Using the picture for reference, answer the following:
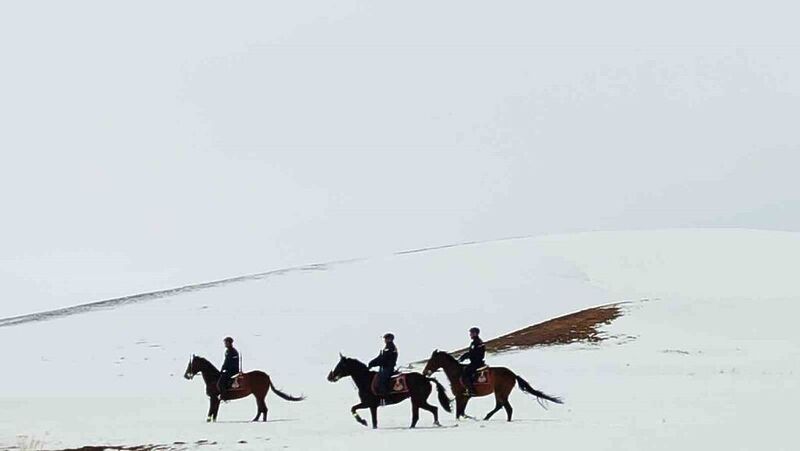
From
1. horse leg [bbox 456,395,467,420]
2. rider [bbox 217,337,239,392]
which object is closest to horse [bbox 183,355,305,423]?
rider [bbox 217,337,239,392]

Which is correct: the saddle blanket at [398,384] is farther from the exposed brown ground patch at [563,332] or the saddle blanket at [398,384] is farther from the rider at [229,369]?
the exposed brown ground patch at [563,332]

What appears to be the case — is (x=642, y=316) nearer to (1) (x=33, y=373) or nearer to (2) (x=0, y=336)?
(1) (x=33, y=373)

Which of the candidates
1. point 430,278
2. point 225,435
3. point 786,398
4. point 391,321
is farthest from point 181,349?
point 786,398

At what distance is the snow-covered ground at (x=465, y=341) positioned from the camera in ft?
71.8

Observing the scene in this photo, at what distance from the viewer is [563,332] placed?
45.7m

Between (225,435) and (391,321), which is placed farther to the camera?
(391,321)

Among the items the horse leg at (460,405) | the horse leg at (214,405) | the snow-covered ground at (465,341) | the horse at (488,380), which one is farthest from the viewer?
the horse leg at (214,405)

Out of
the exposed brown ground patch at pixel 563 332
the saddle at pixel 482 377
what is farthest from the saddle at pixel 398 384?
the exposed brown ground patch at pixel 563 332

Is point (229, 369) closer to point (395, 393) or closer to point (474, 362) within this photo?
point (395, 393)

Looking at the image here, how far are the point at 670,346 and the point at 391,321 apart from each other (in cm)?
1525

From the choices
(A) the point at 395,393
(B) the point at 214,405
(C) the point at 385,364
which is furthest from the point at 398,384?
(B) the point at 214,405

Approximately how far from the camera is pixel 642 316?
47.9m

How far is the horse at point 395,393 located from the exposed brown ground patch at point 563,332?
2045cm

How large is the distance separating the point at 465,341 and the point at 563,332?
5170 millimetres
